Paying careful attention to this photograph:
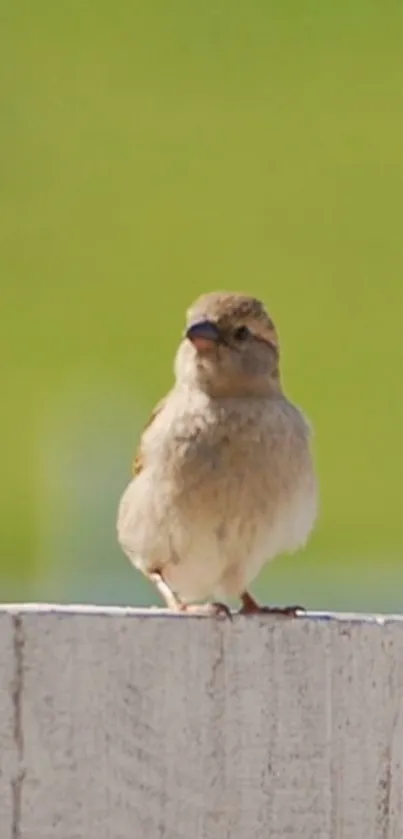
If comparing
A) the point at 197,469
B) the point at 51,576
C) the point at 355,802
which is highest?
the point at 51,576

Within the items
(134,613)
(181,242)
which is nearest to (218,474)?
(134,613)

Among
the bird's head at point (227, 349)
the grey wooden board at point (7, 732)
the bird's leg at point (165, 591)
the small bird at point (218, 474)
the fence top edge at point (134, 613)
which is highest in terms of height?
the bird's head at point (227, 349)

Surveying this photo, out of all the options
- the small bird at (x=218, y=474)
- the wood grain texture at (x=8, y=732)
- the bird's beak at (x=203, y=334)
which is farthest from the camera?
the bird's beak at (x=203, y=334)

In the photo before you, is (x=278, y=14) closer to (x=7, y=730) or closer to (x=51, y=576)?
(x=51, y=576)

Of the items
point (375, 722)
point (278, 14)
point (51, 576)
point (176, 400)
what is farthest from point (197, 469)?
point (278, 14)

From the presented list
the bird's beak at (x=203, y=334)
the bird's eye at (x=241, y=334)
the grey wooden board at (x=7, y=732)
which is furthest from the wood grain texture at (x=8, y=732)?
the bird's eye at (x=241, y=334)

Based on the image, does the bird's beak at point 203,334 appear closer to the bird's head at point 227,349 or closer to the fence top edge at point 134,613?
the bird's head at point 227,349

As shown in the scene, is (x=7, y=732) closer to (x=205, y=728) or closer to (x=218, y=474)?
(x=205, y=728)
